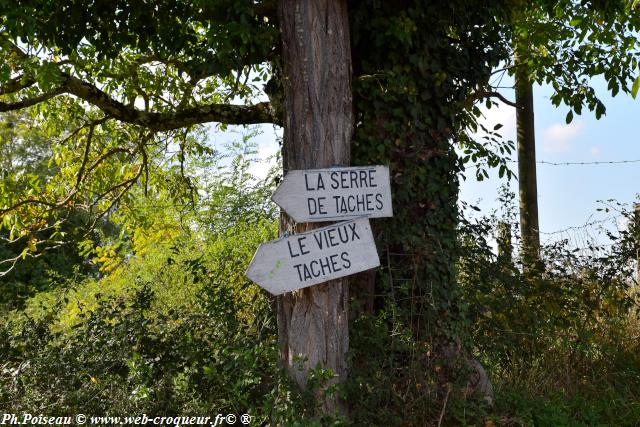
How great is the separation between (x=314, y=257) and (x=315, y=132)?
92cm

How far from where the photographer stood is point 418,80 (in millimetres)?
6312

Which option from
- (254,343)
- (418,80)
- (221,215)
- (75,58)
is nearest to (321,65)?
(418,80)

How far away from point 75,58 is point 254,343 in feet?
14.2

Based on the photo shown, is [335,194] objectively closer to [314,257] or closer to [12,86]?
[314,257]

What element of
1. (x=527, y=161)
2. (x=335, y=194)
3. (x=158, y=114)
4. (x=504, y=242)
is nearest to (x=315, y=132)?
(x=335, y=194)

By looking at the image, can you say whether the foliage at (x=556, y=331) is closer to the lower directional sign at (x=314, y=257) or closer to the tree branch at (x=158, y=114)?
the lower directional sign at (x=314, y=257)

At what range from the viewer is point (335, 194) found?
537cm

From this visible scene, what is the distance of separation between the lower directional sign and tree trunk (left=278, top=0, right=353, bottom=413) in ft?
0.44

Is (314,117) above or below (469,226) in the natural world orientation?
above

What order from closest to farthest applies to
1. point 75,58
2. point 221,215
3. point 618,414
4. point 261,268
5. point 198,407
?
point 261,268
point 198,407
point 618,414
point 75,58
point 221,215

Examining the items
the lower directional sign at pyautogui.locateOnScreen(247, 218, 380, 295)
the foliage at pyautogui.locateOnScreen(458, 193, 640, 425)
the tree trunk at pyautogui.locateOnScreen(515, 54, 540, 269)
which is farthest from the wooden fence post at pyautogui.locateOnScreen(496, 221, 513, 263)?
the lower directional sign at pyautogui.locateOnScreen(247, 218, 380, 295)

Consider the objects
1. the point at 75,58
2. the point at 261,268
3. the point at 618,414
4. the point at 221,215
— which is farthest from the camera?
the point at 221,215

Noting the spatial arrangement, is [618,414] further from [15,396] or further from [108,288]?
[108,288]

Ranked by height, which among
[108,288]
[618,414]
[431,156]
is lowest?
[618,414]
